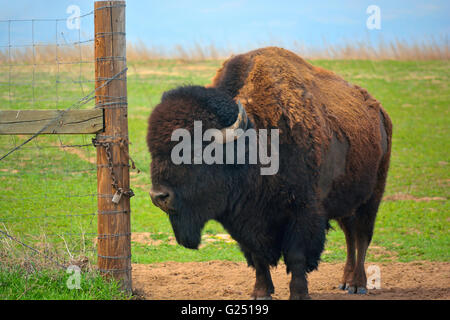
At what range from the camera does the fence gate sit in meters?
5.67

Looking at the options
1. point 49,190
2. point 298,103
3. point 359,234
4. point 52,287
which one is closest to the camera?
point 52,287

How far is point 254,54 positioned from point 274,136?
1.20m

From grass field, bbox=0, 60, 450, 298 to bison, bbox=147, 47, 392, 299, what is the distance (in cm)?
72

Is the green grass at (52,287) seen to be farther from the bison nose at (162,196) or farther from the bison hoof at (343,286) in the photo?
the bison hoof at (343,286)

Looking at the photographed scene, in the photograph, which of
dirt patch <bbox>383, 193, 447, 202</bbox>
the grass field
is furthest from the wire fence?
dirt patch <bbox>383, 193, 447, 202</bbox>

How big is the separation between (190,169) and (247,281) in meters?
2.66

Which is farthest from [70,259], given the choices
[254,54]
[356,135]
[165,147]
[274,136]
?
[356,135]

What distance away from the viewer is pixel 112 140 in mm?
5684

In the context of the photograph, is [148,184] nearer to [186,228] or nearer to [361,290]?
[361,290]

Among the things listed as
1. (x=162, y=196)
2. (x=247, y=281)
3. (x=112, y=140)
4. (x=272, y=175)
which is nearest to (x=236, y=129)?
(x=272, y=175)

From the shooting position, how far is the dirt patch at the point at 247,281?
665cm
